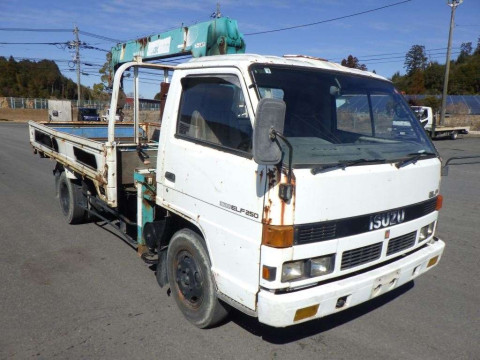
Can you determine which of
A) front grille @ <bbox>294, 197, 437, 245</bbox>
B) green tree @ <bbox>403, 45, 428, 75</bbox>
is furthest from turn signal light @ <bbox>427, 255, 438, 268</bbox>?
green tree @ <bbox>403, 45, 428, 75</bbox>

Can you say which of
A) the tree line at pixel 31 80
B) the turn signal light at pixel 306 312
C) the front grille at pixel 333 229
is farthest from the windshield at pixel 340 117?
the tree line at pixel 31 80

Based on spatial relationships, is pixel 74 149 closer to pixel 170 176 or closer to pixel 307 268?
pixel 170 176

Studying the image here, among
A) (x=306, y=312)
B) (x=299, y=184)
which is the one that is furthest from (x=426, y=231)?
(x=299, y=184)

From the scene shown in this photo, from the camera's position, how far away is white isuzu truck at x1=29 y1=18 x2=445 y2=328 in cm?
274

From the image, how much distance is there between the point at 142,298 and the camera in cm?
411

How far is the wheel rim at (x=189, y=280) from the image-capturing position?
3.50 metres

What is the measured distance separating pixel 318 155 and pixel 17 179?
30.6 feet

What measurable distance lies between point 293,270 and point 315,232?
11.7 inches

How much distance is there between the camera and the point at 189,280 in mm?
3611

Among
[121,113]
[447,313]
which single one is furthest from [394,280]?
[121,113]

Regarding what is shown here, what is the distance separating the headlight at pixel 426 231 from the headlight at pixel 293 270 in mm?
1434

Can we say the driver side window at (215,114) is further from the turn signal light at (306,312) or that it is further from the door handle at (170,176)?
the turn signal light at (306,312)

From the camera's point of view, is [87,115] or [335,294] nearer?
[335,294]

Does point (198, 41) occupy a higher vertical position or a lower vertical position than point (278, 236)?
higher
